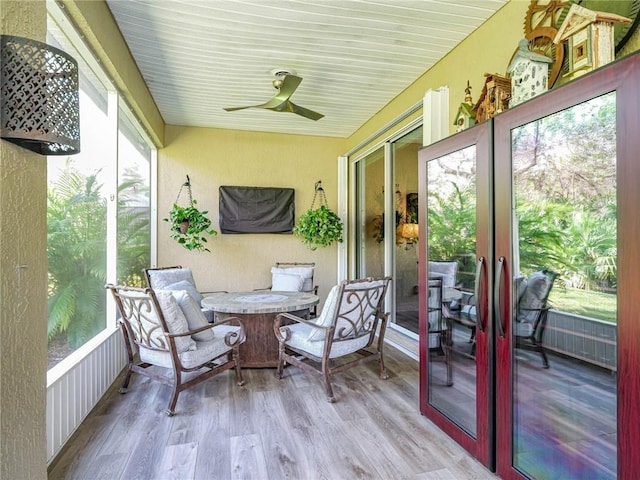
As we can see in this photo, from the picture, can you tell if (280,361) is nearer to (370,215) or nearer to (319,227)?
(319,227)

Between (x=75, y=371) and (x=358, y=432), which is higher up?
(x=75, y=371)

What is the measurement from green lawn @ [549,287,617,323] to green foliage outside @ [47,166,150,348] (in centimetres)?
267

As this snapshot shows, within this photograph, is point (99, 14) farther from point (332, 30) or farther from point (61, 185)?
point (332, 30)

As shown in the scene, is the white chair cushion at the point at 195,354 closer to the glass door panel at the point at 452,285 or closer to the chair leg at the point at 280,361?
the chair leg at the point at 280,361

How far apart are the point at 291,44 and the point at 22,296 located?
2.63m

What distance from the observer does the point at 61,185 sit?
2166 mm

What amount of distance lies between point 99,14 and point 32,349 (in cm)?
207

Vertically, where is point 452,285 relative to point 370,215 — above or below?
below

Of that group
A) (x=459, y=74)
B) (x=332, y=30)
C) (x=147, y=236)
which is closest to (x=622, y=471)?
(x=459, y=74)

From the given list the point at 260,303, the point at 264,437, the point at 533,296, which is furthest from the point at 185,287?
the point at 533,296

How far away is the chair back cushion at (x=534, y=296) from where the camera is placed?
1.64 meters

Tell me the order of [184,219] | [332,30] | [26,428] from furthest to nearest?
[184,219] → [332,30] → [26,428]

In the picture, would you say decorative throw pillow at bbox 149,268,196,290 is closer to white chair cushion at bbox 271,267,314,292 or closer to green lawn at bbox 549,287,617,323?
white chair cushion at bbox 271,267,314,292

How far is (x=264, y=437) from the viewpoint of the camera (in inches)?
88.4
